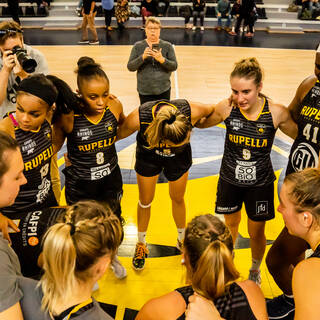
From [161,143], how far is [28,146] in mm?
954

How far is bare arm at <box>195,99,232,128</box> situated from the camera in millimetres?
2723

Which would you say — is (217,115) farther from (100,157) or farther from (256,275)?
(256,275)

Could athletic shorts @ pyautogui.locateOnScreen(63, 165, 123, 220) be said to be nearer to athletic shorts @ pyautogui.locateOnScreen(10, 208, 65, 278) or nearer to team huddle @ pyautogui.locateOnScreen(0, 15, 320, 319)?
team huddle @ pyautogui.locateOnScreen(0, 15, 320, 319)

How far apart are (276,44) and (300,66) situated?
249cm

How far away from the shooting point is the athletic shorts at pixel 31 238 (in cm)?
205

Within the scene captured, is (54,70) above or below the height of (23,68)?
below

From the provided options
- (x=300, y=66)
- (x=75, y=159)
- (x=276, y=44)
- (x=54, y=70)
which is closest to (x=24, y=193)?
(x=75, y=159)

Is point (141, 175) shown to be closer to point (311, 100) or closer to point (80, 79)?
point (80, 79)

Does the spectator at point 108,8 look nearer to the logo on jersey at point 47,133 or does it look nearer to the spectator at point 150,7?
the spectator at point 150,7

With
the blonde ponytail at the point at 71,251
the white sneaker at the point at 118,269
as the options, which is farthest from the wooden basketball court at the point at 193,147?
the blonde ponytail at the point at 71,251

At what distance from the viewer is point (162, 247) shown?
3453mm

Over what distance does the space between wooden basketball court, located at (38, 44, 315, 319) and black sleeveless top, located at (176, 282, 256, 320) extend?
1.38m

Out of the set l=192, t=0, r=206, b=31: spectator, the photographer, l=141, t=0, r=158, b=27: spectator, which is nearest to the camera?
the photographer

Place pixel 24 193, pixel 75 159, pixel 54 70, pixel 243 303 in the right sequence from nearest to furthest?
pixel 243 303
pixel 24 193
pixel 75 159
pixel 54 70
